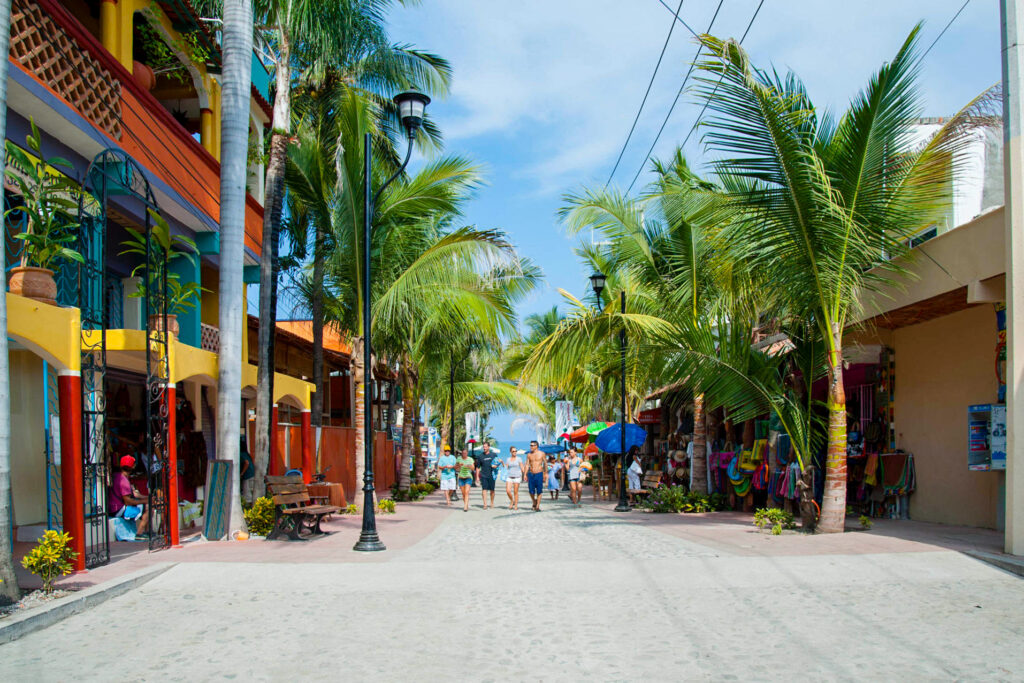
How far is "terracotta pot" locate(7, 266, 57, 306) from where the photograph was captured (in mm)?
9305

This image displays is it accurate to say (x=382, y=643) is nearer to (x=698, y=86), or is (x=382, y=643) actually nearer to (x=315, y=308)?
(x=698, y=86)

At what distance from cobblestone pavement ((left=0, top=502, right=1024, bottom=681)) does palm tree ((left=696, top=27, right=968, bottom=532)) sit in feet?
12.1

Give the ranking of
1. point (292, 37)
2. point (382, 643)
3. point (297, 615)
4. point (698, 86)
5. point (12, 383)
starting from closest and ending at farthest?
1. point (382, 643)
2. point (297, 615)
3. point (698, 86)
4. point (12, 383)
5. point (292, 37)

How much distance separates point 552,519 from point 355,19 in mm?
10661

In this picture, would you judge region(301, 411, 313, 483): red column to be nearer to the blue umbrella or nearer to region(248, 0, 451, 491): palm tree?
region(248, 0, 451, 491): palm tree

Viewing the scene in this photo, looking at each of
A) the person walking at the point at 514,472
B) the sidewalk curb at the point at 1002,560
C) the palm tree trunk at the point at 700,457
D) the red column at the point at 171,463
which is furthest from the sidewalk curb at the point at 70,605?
the palm tree trunk at the point at 700,457

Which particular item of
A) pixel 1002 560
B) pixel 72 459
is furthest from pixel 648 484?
pixel 72 459

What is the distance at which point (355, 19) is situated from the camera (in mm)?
15820

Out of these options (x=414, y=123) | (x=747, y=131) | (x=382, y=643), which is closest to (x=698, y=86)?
(x=747, y=131)

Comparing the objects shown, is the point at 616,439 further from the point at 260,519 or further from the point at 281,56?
the point at 281,56

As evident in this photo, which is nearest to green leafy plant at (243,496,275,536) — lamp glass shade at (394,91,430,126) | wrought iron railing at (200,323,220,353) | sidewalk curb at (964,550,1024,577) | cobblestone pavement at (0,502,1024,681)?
cobblestone pavement at (0,502,1024,681)

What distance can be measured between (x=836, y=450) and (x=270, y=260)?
10.0 m

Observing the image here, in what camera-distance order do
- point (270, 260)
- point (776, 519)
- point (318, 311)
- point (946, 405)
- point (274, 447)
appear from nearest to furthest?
point (776, 519) → point (946, 405) → point (270, 260) → point (274, 447) → point (318, 311)

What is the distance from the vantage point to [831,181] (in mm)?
11695
